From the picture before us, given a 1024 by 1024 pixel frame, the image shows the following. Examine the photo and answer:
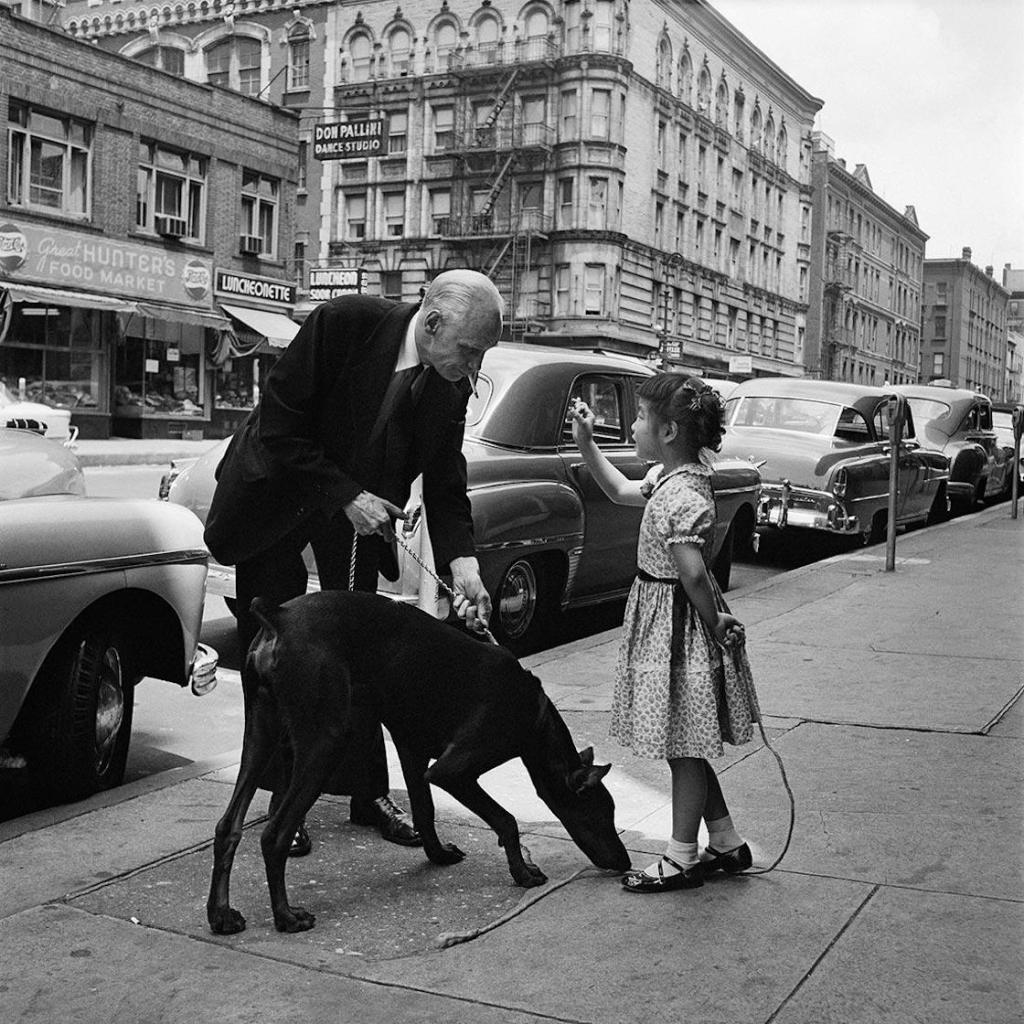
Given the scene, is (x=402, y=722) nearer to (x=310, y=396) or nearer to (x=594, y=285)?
(x=310, y=396)

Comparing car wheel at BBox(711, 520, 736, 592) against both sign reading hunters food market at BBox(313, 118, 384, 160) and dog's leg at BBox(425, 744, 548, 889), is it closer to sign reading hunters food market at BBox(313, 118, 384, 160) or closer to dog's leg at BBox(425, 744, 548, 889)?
dog's leg at BBox(425, 744, 548, 889)

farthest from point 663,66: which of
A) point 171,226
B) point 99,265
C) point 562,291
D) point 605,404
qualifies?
point 605,404

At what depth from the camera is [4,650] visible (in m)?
4.23

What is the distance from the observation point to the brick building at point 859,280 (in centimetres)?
7569

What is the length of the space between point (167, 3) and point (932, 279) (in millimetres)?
78752

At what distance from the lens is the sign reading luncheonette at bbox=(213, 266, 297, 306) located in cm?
3206

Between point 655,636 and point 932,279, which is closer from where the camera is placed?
point 655,636

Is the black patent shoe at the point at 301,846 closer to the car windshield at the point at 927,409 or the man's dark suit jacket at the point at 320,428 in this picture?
the man's dark suit jacket at the point at 320,428

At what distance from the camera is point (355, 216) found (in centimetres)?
5353

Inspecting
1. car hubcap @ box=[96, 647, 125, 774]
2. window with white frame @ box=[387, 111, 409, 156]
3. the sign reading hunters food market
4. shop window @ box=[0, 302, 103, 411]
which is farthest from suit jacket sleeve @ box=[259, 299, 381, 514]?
window with white frame @ box=[387, 111, 409, 156]

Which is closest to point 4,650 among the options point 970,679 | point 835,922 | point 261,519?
point 261,519

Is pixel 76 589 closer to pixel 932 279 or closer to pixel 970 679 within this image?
pixel 970 679

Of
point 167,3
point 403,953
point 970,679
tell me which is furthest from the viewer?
point 167,3

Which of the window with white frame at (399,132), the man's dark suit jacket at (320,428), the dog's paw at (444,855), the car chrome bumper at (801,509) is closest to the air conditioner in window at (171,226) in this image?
the car chrome bumper at (801,509)
